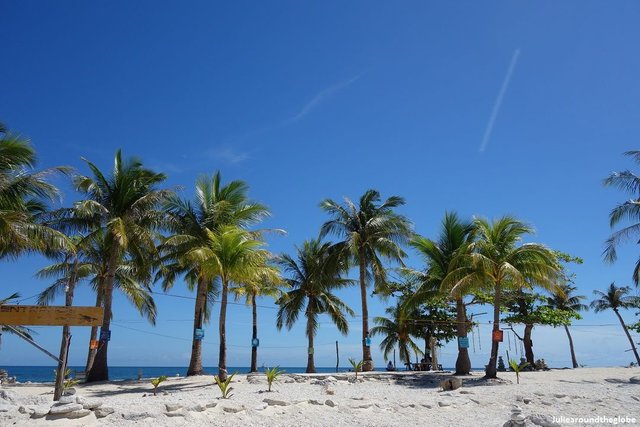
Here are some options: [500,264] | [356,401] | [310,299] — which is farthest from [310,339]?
[356,401]

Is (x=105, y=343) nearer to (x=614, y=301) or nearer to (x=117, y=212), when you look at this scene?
(x=117, y=212)

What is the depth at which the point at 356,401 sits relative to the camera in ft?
45.6

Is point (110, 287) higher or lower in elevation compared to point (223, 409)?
higher

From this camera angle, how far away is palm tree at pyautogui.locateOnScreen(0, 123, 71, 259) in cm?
1497

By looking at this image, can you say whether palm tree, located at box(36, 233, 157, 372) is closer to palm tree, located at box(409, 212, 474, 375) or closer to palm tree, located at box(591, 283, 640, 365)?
palm tree, located at box(409, 212, 474, 375)

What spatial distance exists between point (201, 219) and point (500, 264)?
43.0 feet

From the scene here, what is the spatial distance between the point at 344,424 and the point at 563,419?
18.1 feet

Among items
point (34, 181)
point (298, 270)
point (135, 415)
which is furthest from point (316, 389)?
point (298, 270)

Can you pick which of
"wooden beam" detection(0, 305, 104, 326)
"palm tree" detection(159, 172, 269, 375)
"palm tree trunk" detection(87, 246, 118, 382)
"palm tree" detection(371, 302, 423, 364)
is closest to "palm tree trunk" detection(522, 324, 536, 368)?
"palm tree" detection(371, 302, 423, 364)

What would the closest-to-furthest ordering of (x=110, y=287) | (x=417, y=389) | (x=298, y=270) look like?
(x=417, y=389) → (x=110, y=287) → (x=298, y=270)

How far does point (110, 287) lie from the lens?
21266mm

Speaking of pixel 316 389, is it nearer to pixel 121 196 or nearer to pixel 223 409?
pixel 223 409

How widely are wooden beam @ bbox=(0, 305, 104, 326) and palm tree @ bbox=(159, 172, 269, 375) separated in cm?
959

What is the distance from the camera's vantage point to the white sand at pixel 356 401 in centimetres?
1122
